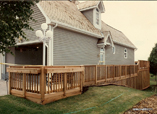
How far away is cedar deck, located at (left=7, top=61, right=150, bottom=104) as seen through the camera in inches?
223

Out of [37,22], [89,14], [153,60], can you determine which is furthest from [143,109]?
[153,60]

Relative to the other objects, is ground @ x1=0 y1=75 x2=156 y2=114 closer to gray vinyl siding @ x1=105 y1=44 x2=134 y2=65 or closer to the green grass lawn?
the green grass lawn

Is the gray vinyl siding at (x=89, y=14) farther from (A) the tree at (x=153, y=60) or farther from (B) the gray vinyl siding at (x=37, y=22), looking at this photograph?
(A) the tree at (x=153, y=60)

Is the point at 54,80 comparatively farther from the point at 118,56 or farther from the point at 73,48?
the point at 118,56

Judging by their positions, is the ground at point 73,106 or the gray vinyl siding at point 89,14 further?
the gray vinyl siding at point 89,14

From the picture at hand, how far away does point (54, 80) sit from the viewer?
19.4ft

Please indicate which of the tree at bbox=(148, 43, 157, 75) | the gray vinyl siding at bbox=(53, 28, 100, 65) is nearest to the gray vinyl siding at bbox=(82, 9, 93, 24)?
the gray vinyl siding at bbox=(53, 28, 100, 65)

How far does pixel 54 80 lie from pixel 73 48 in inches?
239

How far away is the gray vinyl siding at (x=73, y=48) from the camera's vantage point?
10297 mm

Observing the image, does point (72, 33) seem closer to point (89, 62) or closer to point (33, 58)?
point (89, 62)

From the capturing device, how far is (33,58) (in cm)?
1401

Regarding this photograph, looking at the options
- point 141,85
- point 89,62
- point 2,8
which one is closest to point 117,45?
point 141,85

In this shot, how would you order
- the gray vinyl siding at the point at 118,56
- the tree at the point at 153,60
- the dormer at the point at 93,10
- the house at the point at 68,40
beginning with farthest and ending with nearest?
the tree at the point at 153,60
the gray vinyl siding at the point at 118,56
the dormer at the point at 93,10
the house at the point at 68,40

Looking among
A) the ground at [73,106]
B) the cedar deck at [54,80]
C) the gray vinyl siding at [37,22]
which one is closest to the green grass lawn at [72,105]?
the ground at [73,106]
